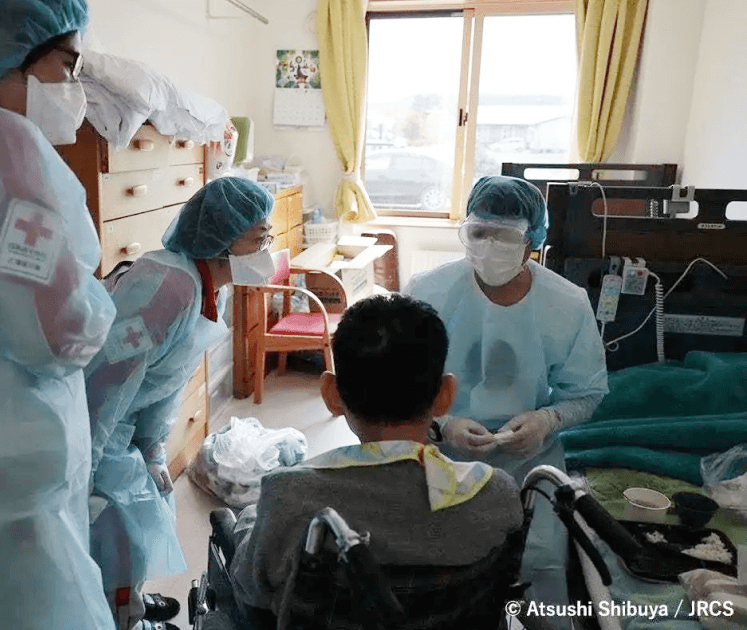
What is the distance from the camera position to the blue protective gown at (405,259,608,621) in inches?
63.2

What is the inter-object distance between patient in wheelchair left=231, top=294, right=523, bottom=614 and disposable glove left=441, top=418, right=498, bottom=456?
1.73 ft

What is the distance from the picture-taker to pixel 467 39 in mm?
4301

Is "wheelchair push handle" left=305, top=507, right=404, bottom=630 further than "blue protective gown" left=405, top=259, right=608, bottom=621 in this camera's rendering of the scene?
No

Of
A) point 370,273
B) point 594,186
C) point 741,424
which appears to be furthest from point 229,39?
point 741,424

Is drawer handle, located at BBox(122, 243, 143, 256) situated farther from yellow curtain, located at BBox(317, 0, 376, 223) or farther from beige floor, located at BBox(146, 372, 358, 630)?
yellow curtain, located at BBox(317, 0, 376, 223)

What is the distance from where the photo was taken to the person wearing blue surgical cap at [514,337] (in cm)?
157

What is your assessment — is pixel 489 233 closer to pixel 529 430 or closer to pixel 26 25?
pixel 529 430

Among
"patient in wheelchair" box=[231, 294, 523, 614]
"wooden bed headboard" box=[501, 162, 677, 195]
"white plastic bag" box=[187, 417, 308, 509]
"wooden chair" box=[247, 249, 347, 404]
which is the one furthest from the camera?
"wooden chair" box=[247, 249, 347, 404]

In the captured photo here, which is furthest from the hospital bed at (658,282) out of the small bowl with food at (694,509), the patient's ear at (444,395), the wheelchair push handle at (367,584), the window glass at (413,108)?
the window glass at (413,108)

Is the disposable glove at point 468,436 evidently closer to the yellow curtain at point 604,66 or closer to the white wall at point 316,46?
the white wall at point 316,46

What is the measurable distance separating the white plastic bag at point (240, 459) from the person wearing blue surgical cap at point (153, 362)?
2.74 feet

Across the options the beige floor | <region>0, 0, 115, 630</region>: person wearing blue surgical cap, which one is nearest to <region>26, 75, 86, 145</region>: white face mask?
<region>0, 0, 115, 630</region>: person wearing blue surgical cap

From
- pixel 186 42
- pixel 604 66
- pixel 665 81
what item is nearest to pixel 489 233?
pixel 186 42

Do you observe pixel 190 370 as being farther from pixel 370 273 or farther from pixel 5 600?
pixel 370 273
